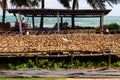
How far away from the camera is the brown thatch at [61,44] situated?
42.5 feet

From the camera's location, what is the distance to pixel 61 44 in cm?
1384

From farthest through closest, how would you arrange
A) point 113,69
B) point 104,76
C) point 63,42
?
point 63,42, point 113,69, point 104,76

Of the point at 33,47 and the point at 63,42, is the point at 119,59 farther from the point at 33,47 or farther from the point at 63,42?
the point at 33,47

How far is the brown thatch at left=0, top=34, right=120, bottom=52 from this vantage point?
13.0 m

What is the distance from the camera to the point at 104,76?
11406 mm

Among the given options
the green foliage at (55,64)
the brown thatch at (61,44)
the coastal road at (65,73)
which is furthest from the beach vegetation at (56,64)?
the coastal road at (65,73)

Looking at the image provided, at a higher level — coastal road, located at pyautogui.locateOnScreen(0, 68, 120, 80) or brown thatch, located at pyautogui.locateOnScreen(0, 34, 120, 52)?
brown thatch, located at pyautogui.locateOnScreen(0, 34, 120, 52)

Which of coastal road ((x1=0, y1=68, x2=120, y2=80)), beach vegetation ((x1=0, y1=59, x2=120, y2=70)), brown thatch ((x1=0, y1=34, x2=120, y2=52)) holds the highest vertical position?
brown thatch ((x1=0, y1=34, x2=120, y2=52))

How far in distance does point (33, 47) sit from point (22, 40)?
188 cm

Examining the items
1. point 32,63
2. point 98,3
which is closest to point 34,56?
point 32,63

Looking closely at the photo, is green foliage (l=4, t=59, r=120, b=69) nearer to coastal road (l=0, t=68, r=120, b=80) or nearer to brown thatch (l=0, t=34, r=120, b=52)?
brown thatch (l=0, t=34, r=120, b=52)

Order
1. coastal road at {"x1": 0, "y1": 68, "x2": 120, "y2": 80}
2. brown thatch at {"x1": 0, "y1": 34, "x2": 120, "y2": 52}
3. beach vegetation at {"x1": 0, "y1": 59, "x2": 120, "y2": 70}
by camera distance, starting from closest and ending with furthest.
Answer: coastal road at {"x1": 0, "y1": 68, "x2": 120, "y2": 80}, beach vegetation at {"x1": 0, "y1": 59, "x2": 120, "y2": 70}, brown thatch at {"x1": 0, "y1": 34, "x2": 120, "y2": 52}

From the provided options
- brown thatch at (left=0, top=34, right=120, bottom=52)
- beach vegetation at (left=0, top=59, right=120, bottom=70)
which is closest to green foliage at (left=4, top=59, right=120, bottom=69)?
beach vegetation at (left=0, top=59, right=120, bottom=70)

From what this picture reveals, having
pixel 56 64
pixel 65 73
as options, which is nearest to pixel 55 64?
pixel 56 64
